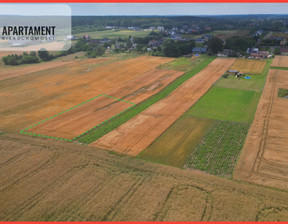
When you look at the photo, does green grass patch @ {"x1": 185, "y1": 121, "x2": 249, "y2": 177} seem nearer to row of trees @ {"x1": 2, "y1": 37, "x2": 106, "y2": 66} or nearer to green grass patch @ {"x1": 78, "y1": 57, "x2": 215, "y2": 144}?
green grass patch @ {"x1": 78, "y1": 57, "x2": 215, "y2": 144}

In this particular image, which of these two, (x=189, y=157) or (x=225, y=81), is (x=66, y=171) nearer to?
(x=189, y=157)

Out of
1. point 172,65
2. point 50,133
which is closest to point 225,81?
point 172,65

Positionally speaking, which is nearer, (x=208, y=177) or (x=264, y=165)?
(x=208, y=177)

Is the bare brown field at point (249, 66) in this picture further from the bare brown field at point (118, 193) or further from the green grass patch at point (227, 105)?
the bare brown field at point (118, 193)

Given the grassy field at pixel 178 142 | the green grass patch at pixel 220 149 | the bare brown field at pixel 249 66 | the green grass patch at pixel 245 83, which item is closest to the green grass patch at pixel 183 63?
the bare brown field at pixel 249 66

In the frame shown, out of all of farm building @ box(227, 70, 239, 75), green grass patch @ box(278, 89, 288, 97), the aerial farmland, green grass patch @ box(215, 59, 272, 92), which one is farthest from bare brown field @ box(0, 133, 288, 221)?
farm building @ box(227, 70, 239, 75)
